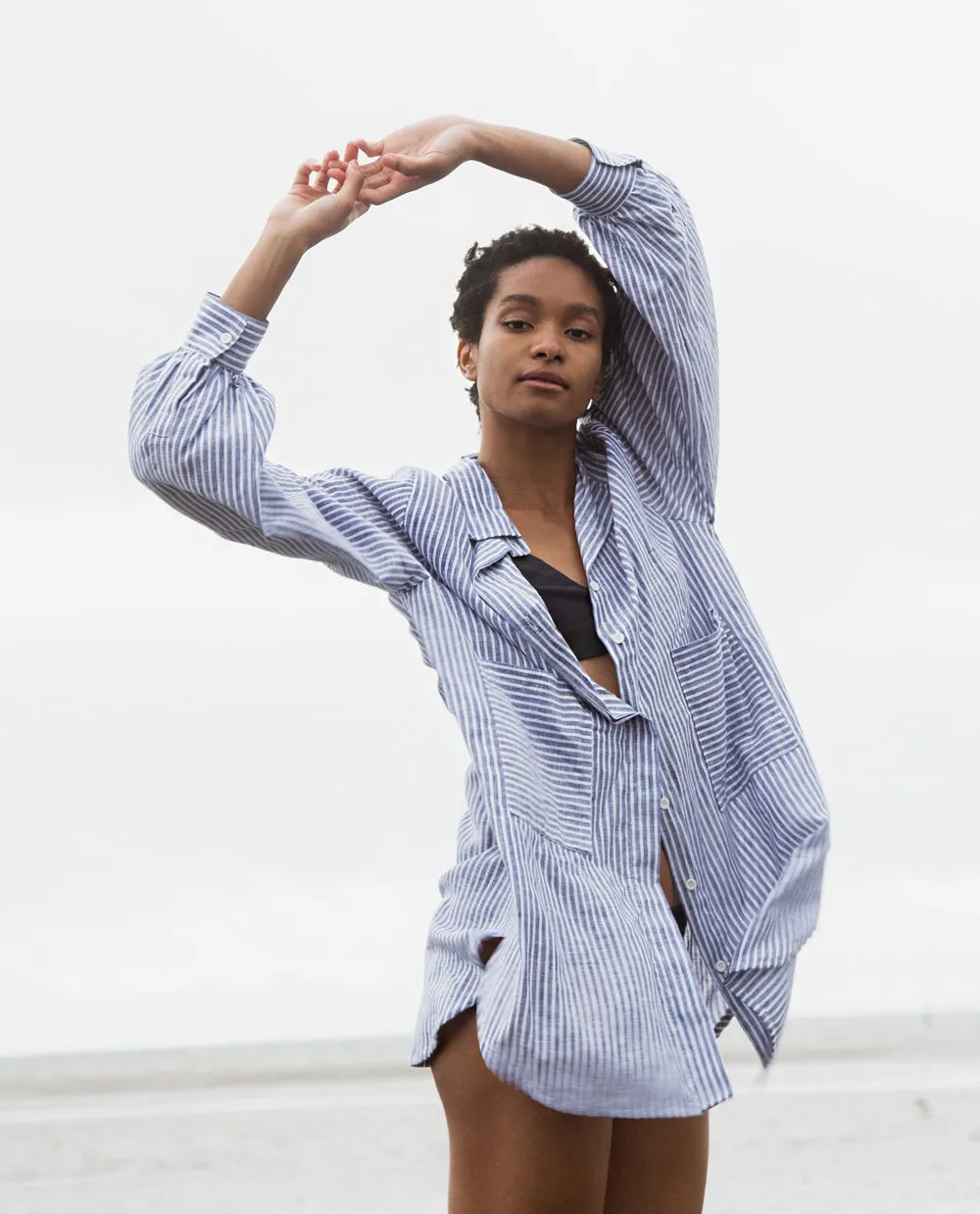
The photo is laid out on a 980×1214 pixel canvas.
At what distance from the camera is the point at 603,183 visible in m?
1.34

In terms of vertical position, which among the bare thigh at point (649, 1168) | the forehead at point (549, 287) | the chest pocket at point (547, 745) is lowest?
the bare thigh at point (649, 1168)

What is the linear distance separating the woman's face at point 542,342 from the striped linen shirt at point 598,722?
44mm

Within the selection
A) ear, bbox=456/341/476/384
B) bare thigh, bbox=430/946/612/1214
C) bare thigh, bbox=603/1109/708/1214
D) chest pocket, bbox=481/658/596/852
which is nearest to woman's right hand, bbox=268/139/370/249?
ear, bbox=456/341/476/384

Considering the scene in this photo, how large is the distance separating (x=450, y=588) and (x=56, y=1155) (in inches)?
124

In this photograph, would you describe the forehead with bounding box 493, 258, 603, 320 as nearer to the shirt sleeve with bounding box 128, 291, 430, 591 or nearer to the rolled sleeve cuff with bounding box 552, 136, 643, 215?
the rolled sleeve cuff with bounding box 552, 136, 643, 215

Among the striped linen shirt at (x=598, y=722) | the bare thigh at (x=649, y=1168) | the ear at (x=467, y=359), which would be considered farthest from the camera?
the ear at (x=467, y=359)

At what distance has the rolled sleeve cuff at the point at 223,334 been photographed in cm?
121

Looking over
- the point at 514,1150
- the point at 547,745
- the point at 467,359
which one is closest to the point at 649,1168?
the point at 514,1150

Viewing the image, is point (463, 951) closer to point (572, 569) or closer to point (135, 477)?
point (572, 569)

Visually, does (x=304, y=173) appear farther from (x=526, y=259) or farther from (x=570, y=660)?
(x=570, y=660)

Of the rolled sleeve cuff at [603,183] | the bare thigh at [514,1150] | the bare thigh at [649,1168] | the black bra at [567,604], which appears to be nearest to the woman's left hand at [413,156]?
the rolled sleeve cuff at [603,183]

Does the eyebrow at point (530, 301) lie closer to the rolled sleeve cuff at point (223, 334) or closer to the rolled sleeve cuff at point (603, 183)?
the rolled sleeve cuff at point (603, 183)

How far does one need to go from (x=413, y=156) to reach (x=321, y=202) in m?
0.09

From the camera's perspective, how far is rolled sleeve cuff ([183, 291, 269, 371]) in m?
1.21
